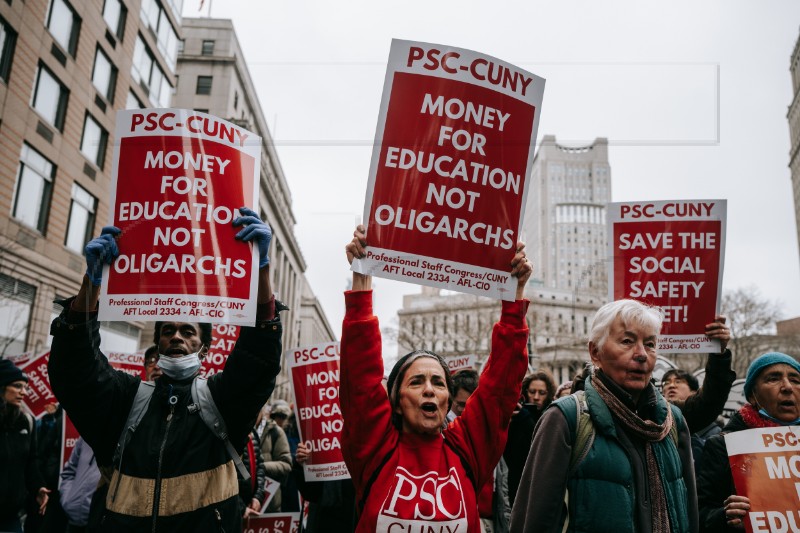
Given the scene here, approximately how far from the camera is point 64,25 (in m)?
21.2

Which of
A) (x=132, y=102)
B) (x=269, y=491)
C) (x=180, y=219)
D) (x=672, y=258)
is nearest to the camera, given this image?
(x=180, y=219)

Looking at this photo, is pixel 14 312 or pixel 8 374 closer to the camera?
pixel 8 374

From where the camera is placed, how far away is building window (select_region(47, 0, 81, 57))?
2033 centimetres

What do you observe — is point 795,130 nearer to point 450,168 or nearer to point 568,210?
point 568,210

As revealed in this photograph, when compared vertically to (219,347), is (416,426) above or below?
below

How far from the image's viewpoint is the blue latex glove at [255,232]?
298 centimetres

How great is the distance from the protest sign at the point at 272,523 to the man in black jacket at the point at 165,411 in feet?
9.59

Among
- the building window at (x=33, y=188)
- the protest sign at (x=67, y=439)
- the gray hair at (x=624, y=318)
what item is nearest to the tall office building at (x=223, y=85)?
the building window at (x=33, y=188)


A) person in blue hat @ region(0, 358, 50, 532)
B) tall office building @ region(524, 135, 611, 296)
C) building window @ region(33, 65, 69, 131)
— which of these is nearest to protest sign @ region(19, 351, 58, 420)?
person in blue hat @ region(0, 358, 50, 532)

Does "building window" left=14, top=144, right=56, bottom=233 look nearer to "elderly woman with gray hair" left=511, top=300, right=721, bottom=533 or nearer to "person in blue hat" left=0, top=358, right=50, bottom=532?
"person in blue hat" left=0, top=358, right=50, bottom=532

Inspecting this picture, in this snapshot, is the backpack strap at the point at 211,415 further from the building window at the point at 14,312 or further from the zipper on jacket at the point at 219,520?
the building window at the point at 14,312

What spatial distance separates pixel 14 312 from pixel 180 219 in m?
18.0

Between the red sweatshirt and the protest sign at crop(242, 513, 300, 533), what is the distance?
3.34 m

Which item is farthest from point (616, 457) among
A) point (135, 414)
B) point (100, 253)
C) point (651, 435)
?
point (100, 253)
